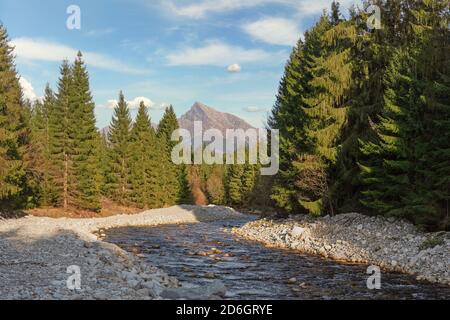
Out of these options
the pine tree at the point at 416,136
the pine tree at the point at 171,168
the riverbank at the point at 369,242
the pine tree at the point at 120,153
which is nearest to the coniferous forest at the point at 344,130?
the pine tree at the point at 416,136

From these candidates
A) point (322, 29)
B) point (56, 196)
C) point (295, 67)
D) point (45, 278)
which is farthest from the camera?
point (56, 196)

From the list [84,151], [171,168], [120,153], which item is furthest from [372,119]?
[171,168]

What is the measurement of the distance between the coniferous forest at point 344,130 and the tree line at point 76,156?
14 centimetres

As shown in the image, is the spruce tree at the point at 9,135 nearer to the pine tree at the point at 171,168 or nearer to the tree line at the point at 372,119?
the tree line at the point at 372,119

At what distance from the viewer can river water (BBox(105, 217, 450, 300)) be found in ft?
44.0

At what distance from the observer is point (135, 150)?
5494 centimetres

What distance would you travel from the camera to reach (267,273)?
16.6 m

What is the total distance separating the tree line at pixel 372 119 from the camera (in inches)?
779

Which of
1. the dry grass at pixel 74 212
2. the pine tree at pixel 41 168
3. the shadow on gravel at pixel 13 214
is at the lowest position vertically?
the dry grass at pixel 74 212

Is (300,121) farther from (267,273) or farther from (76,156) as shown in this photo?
(76,156)

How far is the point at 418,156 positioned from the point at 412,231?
3504mm
